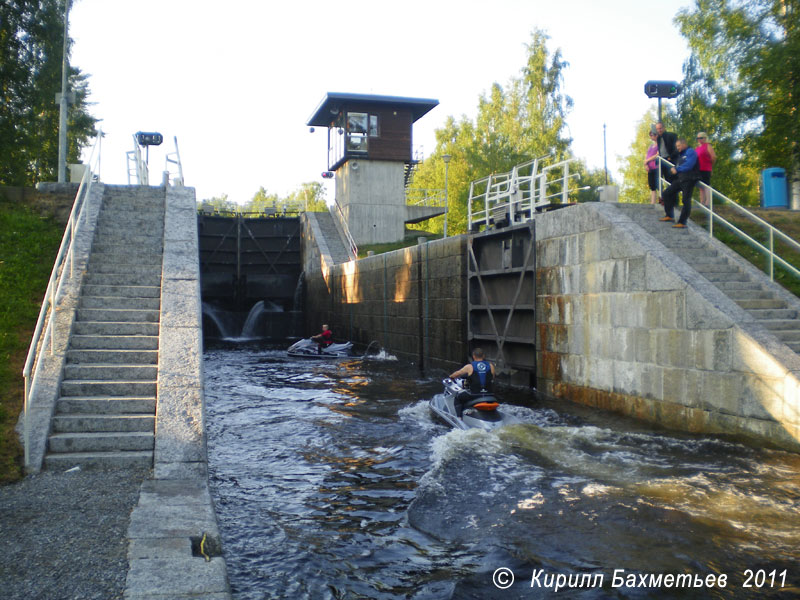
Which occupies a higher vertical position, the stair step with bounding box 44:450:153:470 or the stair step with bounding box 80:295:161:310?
the stair step with bounding box 80:295:161:310

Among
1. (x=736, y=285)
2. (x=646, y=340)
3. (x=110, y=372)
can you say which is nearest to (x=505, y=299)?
(x=646, y=340)

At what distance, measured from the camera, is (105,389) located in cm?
728

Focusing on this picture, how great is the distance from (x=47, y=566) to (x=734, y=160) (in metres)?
27.1

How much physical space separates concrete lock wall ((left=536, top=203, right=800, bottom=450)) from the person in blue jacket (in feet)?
3.22

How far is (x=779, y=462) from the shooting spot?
284 inches

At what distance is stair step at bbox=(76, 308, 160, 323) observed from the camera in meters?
8.67

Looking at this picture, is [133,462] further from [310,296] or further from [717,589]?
[310,296]

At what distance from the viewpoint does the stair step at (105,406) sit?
6.91 m

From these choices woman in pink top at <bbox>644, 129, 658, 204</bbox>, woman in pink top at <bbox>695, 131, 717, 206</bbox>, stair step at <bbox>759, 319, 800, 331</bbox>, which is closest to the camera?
stair step at <bbox>759, 319, 800, 331</bbox>

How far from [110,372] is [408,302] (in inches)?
458

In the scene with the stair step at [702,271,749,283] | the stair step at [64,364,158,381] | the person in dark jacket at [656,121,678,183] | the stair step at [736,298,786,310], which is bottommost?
the stair step at [64,364,158,381]

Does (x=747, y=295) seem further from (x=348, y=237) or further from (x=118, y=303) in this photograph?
(x=348, y=237)

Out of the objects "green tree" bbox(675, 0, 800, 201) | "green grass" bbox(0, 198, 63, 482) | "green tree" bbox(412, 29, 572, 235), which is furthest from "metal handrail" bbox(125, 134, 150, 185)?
"green tree" bbox(412, 29, 572, 235)

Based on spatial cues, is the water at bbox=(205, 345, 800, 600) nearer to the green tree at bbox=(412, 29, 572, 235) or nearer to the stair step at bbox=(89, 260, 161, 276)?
the stair step at bbox=(89, 260, 161, 276)
